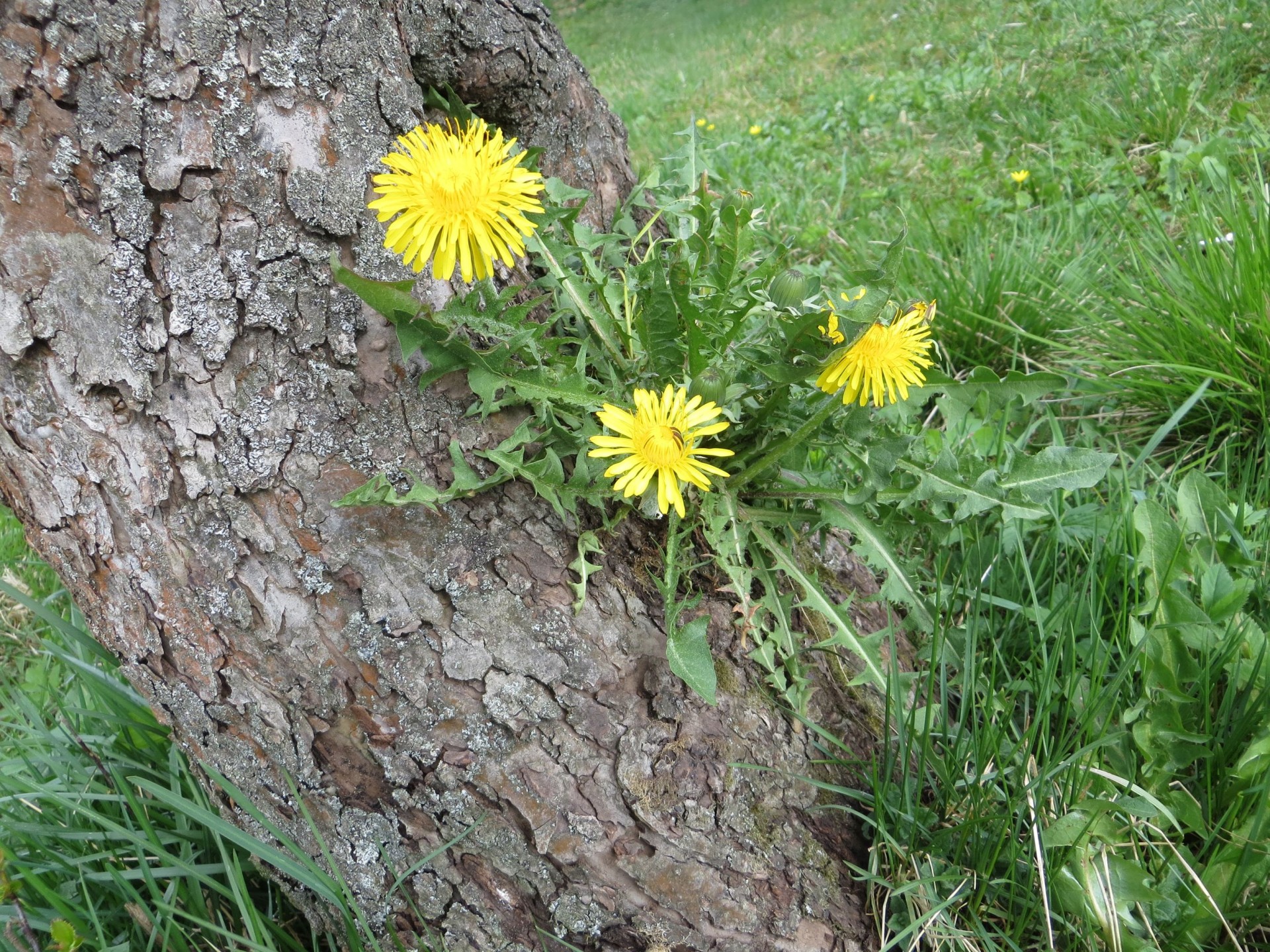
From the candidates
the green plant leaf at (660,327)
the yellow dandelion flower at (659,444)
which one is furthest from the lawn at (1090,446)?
the green plant leaf at (660,327)

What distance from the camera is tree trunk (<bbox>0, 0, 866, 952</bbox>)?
4.28 feet

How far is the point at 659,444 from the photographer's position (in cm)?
136

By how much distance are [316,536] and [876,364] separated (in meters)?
0.97

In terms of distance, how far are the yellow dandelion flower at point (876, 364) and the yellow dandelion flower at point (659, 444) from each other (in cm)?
23

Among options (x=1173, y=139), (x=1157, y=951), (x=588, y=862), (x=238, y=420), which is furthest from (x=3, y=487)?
(x=1173, y=139)

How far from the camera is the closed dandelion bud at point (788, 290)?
4.99ft

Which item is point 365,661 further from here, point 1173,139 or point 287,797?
point 1173,139

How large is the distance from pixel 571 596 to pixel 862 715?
0.69 meters

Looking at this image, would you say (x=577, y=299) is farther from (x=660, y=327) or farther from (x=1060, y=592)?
(x=1060, y=592)

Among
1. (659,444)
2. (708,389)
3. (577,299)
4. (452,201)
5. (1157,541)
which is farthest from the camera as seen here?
(1157,541)

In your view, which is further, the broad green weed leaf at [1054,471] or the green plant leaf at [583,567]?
the broad green weed leaf at [1054,471]

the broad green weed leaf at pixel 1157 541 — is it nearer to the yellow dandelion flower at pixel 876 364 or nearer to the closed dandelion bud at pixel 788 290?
the yellow dandelion flower at pixel 876 364

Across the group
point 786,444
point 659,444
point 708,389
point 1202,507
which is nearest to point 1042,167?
point 1202,507

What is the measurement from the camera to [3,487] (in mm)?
1442
